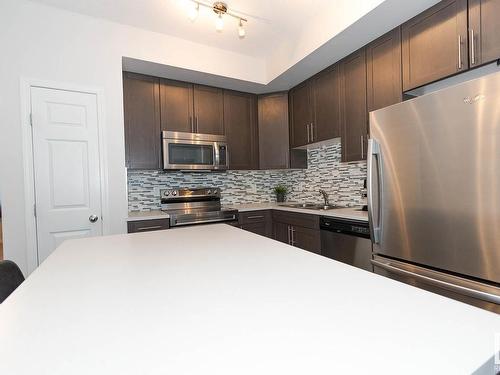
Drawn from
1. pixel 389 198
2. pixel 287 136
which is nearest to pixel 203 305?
pixel 389 198

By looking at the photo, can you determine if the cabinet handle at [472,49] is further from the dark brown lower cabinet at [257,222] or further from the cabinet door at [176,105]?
the cabinet door at [176,105]

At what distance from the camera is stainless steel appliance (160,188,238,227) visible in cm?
271

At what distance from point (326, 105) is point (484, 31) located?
1.39 metres

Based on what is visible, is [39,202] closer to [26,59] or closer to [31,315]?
[26,59]

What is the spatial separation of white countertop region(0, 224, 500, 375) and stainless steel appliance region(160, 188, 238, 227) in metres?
1.79

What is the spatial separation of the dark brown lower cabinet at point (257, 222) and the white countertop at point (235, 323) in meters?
2.17

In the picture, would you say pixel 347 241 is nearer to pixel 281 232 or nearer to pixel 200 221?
pixel 281 232

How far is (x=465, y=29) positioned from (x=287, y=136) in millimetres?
2042

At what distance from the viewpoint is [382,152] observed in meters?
1.76

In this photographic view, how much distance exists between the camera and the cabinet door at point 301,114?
3.07m

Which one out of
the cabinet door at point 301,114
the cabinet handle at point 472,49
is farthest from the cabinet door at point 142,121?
the cabinet handle at point 472,49

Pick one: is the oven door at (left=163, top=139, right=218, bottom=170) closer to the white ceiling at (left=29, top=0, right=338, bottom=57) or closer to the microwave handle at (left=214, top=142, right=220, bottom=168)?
the microwave handle at (left=214, top=142, right=220, bottom=168)

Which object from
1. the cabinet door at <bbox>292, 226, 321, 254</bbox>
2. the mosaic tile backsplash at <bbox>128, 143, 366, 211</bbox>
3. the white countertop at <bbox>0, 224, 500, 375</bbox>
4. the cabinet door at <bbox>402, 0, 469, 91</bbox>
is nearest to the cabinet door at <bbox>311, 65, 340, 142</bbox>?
the mosaic tile backsplash at <bbox>128, 143, 366, 211</bbox>

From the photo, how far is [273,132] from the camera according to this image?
347 centimetres
